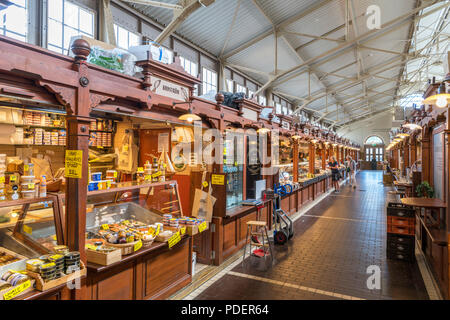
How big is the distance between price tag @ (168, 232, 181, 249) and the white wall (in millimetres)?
35074

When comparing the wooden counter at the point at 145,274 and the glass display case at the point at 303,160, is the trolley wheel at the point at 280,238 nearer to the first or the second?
the wooden counter at the point at 145,274

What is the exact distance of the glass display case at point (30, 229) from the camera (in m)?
2.71

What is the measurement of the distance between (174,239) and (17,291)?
6.11 feet

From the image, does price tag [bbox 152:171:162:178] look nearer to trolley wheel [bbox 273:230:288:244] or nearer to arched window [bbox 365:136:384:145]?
trolley wheel [bbox 273:230:288:244]

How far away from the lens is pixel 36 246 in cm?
276

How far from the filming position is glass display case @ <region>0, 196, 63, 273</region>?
2.71 metres

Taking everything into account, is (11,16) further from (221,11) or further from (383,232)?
(383,232)

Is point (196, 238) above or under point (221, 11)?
under

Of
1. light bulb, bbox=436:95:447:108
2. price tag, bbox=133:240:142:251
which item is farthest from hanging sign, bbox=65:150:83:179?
light bulb, bbox=436:95:447:108

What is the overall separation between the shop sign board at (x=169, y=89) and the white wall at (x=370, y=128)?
34.6m

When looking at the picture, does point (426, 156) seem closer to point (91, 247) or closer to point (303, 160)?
point (91, 247)
